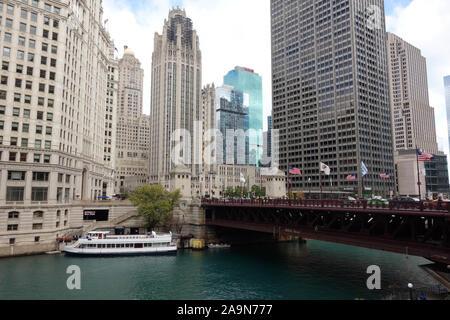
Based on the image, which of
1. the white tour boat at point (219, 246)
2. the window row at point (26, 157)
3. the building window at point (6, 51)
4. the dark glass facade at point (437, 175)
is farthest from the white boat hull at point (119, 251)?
the dark glass facade at point (437, 175)

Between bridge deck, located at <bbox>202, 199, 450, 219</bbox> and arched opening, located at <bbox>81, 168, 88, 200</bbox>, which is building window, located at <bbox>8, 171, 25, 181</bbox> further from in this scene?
bridge deck, located at <bbox>202, 199, 450, 219</bbox>

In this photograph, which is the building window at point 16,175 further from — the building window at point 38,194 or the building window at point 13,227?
the building window at point 13,227

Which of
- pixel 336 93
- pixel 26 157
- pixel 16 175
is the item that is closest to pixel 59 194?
pixel 16 175

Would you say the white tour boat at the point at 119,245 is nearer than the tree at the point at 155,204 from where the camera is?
Yes

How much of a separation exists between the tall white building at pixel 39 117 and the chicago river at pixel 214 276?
9.53 m

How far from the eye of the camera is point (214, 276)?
47875 millimetres

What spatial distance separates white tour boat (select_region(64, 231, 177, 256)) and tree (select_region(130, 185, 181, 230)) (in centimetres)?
1124

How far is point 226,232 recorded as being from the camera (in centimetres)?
7831

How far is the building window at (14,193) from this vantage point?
5867cm

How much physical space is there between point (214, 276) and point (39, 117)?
48052 millimetres

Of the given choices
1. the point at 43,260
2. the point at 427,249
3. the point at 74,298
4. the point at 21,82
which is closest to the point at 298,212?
the point at 427,249

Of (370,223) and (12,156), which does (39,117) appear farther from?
(370,223)

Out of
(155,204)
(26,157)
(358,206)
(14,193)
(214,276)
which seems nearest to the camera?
(358,206)
